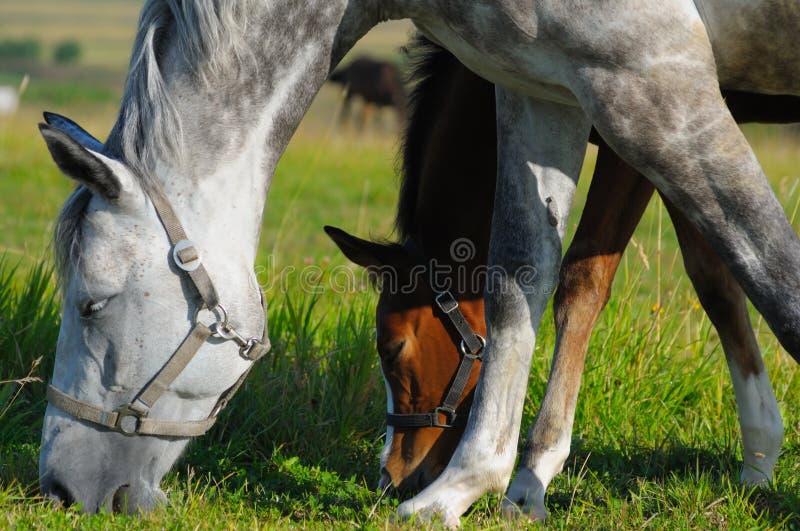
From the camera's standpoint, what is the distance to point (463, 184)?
3.25 m

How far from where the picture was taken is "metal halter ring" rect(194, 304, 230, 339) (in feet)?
7.99

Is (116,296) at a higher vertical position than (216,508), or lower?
higher

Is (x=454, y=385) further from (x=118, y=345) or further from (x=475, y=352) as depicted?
(x=118, y=345)

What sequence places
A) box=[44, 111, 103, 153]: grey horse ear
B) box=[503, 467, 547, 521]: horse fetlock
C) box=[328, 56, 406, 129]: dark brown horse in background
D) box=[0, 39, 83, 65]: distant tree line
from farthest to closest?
box=[0, 39, 83, 65]: distant tree line → box=[328, 56, 406, 129]: dark brown horse in background → box=[503, 467, 547, 521]: horse fetlock → box=[44, 111, 103, 153]: grey horse ear

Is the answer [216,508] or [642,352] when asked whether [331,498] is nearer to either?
[216,508]

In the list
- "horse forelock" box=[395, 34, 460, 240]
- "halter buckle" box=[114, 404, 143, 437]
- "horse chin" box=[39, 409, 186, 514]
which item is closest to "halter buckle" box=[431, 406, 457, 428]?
"horse forelock" box=[395, 34, 460, 240]

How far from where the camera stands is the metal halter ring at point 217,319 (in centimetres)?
244

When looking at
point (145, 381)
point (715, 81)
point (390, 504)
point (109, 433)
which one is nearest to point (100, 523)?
point (109, 433)

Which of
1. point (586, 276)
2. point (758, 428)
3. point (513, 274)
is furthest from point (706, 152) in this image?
point (758, 428)

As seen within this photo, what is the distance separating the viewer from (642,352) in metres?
3.87

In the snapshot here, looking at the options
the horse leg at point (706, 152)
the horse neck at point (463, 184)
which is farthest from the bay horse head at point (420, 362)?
the horse leg at point (706, 152)

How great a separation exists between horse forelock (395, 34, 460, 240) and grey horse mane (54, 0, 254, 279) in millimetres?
1083

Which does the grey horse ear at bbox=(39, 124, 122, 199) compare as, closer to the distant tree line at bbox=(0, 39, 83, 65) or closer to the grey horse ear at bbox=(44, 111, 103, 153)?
the grey horse ear at bbox=(44, 111, 103, 153)

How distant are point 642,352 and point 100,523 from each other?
2.29 metres
